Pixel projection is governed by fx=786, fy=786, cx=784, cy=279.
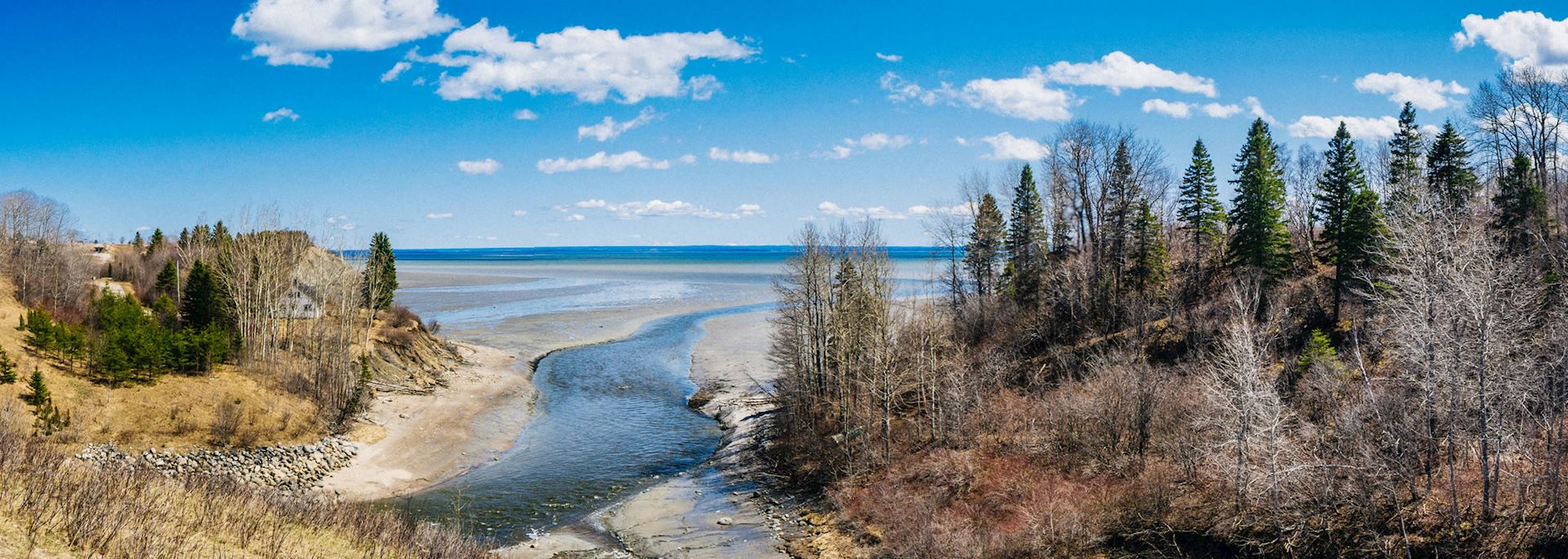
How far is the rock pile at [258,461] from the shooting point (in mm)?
34281

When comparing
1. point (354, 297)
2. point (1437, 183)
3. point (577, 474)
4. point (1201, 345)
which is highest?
point (1437, 183)

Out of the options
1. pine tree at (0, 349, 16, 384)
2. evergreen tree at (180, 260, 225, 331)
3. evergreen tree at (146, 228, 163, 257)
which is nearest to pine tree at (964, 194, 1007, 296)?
evergreen tree at (180, 260, 225, 331)

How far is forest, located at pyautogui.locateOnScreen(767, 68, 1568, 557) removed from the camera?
23000mm

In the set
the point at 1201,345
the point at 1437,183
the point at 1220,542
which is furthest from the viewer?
the point at 1437,183

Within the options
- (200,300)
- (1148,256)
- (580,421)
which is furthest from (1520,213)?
(200,300)

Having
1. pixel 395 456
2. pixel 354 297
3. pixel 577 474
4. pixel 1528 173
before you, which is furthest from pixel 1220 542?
pixel 354 297

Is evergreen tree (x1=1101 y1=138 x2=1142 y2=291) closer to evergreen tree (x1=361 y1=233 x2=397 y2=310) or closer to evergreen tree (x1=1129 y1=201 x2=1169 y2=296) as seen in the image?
evergreen tree (x1=1129 y1=201 x2=1169 y2=296)

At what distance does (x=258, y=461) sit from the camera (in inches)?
1464

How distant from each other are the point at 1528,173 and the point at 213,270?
84473mm

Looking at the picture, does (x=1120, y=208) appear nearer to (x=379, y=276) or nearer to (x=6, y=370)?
(x=379, y=276)

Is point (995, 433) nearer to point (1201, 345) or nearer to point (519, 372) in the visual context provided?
point (1201, 345)

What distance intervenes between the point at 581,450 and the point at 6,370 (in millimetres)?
25599

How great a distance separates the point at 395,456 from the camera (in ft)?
134

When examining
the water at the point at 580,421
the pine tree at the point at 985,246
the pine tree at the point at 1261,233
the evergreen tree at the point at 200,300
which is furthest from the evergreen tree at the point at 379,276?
the pine tree at the point at 1261,233
